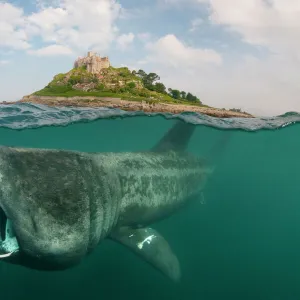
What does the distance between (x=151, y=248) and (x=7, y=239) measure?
3.20 meters

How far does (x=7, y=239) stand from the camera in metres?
3.78

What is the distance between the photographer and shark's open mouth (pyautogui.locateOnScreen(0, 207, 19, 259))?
12.3 ft

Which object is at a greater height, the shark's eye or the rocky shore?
the rocky shore

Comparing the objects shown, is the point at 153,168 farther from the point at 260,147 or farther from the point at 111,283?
the point at 260,147

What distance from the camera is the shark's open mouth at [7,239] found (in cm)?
375

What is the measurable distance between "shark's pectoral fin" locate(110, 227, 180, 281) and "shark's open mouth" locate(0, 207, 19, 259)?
2.39 metres

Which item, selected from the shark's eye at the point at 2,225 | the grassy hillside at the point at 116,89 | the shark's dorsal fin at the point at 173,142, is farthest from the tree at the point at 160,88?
the shark's eye at the point at 2,225

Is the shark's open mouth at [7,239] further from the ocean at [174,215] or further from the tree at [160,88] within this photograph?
the tree at [160,88]

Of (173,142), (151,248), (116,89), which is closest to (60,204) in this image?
(151,248)

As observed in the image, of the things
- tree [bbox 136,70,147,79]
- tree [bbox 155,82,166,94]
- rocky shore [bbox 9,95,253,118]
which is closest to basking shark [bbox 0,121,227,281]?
rocky shore [bbox 9,95,253,118]

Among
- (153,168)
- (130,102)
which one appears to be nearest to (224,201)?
(130,102)

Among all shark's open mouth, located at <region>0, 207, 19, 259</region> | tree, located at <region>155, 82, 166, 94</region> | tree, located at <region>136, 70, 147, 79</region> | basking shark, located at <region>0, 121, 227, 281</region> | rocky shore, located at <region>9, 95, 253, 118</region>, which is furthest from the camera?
tree, located at <region>136, 70, 147, 79</region>

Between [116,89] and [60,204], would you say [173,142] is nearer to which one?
[60,204]

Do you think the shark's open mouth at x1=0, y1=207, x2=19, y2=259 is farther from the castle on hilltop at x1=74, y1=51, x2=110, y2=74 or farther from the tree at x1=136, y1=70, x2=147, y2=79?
the castle on hilltop at x1=74, y1=51, x2=110, y2=74
